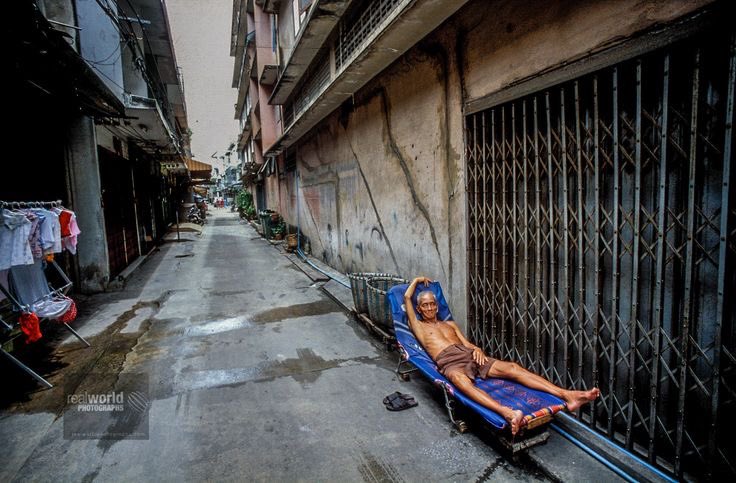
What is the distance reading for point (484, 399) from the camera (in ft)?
10.4

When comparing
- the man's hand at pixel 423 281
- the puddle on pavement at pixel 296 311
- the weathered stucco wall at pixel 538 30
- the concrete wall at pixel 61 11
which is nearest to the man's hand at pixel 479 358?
the man's hand at pixel 423 281

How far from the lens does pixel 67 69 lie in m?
5.11

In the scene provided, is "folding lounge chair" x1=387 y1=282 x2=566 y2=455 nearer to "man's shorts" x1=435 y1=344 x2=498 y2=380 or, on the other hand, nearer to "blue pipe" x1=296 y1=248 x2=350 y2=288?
"man's shorts" x1=435 y1=344 x2=498 y2=380

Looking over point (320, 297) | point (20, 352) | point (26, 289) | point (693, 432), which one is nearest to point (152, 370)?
point (26, 289)

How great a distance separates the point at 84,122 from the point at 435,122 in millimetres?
8311

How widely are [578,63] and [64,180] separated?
1023 centimetres

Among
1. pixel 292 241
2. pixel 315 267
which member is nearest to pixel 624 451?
pixel 315 267

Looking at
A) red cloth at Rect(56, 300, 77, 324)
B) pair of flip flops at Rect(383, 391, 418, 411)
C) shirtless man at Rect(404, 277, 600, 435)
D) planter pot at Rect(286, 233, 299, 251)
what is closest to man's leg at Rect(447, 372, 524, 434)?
shirtless man at Rect(404, 277, 600, 435)

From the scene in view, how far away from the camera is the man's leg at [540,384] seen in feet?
10.2

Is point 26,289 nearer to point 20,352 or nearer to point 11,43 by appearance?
point 20,352

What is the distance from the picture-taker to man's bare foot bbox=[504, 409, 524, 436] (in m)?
2.86

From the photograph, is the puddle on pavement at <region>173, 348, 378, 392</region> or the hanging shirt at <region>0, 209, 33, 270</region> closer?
the hanging shirt at <region>0, 209, 33, 270</region>

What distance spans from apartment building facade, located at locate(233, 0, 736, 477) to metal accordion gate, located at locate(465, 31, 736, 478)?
0.6 inches

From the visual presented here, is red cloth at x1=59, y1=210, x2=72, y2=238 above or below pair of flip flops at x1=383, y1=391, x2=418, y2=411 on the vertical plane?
above
